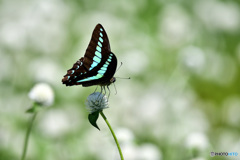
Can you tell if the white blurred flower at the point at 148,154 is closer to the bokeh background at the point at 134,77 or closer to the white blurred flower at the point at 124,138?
the bokeh background at the point at 134,77

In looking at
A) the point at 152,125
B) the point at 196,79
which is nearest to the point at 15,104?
the point at 152,125

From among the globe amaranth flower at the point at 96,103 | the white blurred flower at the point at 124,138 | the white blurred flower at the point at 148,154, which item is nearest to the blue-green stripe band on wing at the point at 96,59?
the globe amaranth flower at the point at 96,103

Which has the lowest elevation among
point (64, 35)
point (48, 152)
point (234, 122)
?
point (48, 152)

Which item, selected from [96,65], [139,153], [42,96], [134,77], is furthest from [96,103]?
[134,77]

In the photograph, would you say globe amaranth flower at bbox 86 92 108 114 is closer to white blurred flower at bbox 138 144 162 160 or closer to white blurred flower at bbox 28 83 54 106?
white blurred flower at bbox 28 83 54 106

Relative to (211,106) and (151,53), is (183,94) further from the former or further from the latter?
(151,53)
